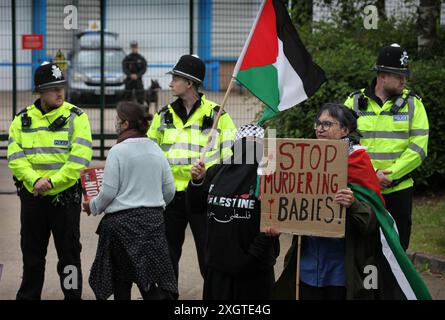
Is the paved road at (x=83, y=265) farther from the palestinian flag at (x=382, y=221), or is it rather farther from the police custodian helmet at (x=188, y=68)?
the palestinian flag at (x=382, y=221)

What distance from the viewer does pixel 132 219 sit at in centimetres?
668

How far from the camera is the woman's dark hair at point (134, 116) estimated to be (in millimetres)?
6777

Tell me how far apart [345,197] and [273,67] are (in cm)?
140

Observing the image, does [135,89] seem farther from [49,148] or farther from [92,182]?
[92,182]

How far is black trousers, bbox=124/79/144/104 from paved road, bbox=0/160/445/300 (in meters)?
3.21

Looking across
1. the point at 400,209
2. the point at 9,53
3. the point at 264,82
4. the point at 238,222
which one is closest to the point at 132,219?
the point at 238,222

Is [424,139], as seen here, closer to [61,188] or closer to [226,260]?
[226,260]

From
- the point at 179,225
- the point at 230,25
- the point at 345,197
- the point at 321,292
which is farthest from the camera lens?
the point at 230,25

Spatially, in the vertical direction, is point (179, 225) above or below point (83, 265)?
above

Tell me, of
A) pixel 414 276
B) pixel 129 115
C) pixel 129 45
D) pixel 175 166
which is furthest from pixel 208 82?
pixel 414 276

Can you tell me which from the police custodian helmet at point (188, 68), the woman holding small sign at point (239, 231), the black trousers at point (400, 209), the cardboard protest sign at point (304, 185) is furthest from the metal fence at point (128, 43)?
the cardboard protest sign at point (304, 185)

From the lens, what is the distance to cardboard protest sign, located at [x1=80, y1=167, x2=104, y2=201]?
6.94 m

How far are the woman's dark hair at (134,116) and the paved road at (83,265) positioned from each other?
2130mm
